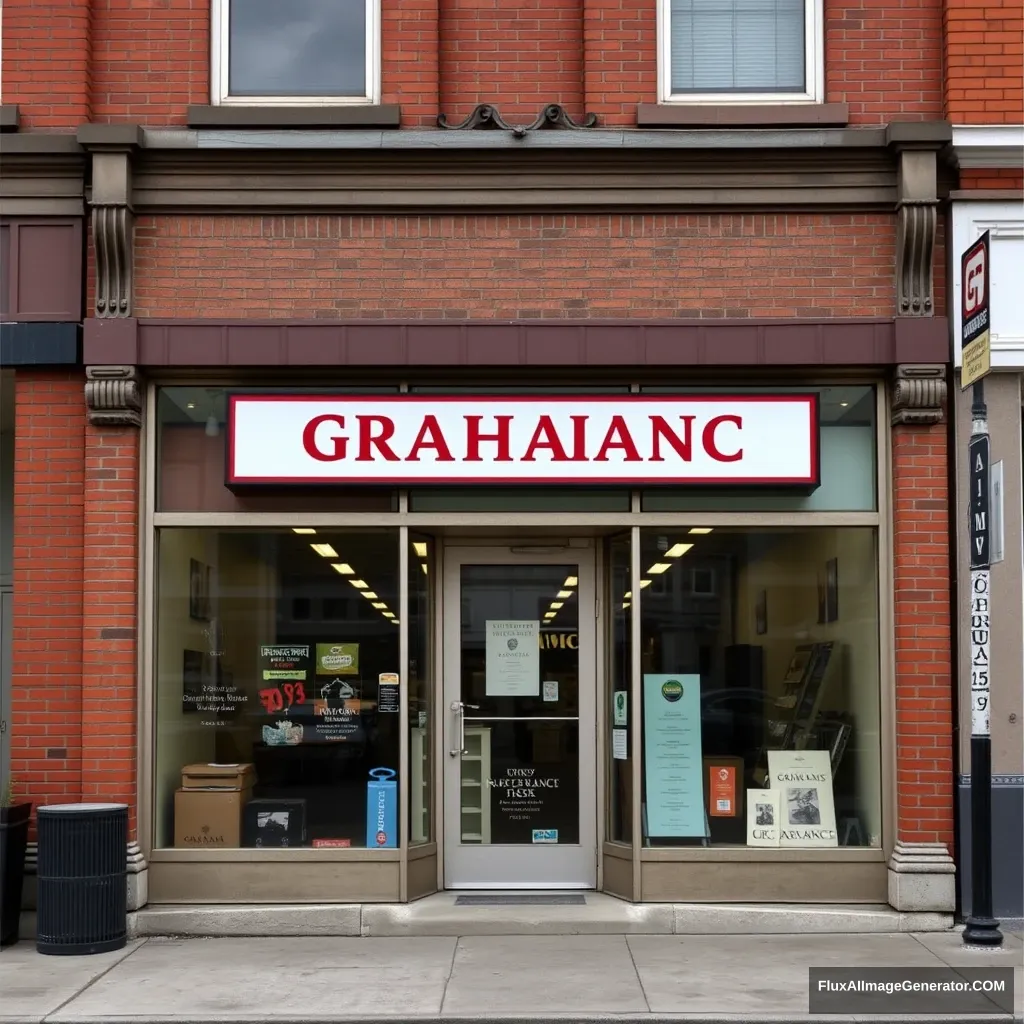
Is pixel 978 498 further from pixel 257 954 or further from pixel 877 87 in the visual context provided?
pixel 257 954

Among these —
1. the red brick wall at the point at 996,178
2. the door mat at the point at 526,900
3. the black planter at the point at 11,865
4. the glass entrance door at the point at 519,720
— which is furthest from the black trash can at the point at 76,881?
the red brick wall at the point at 996,178

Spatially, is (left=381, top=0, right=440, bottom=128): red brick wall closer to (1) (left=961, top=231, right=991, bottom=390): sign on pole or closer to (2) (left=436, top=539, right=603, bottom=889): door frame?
(2) (left=436, top=539, right=603, bottom=889): door frame

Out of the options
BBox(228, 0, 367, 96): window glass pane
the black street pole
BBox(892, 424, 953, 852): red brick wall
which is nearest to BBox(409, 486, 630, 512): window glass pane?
BBox(892, 424, 953, 852): red brick wall

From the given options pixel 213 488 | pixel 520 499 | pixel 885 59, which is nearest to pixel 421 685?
pixel 520 499

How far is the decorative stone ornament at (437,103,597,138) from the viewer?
10.5 meters

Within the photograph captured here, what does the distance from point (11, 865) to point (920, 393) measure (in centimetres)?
691

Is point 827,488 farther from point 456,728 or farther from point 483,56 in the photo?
point 483,56

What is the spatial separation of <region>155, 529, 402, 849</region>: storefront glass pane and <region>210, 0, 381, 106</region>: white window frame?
311 centimetres

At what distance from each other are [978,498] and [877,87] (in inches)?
133

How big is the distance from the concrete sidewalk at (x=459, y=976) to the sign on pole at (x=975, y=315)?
3.59 meters

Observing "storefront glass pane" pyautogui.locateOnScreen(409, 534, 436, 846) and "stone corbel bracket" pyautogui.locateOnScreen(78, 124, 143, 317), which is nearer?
"stone corbel bracket" pyautogui.locateOnScreen(78, 124, 143, 317)

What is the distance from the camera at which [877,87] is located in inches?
422

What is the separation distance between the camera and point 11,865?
9891 millimetres

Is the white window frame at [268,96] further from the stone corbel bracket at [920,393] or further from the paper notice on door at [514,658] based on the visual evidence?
the stone corbel bracket at [920,393]
